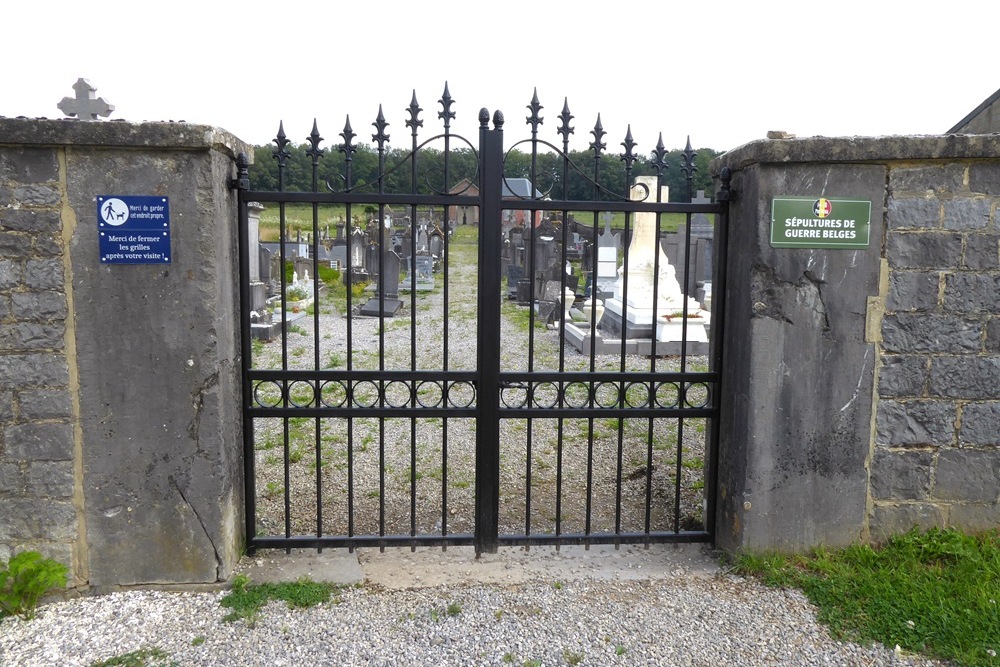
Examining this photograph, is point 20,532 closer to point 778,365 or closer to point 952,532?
point 778,365

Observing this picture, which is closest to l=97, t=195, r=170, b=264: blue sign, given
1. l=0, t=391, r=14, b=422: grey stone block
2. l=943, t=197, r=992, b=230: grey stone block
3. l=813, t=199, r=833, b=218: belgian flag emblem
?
l=0, t=391, r=14, b=422: grey stone block

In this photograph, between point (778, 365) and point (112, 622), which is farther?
point (778, 365)

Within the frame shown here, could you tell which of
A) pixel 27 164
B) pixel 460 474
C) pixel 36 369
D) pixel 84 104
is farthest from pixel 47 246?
pixel 460 474

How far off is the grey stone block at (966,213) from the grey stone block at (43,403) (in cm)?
435

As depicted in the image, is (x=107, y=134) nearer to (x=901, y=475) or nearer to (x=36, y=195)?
(x=36, y=195)

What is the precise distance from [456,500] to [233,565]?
5.39ft

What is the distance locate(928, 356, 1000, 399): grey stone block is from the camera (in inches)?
141

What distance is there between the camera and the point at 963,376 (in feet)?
11.8

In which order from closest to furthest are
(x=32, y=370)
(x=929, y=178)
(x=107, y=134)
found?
(x=107, y=134) → (x=32, y=370) → (x=929, y=178)

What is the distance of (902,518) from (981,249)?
4.70ft

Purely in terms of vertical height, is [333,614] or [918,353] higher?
[918,353]

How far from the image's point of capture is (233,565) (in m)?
3.63

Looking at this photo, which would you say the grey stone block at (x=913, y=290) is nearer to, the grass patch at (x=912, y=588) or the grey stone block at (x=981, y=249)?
the grey stone block at (x=981, y=249)

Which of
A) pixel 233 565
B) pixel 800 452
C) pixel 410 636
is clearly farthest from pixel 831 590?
pixel 233 565
